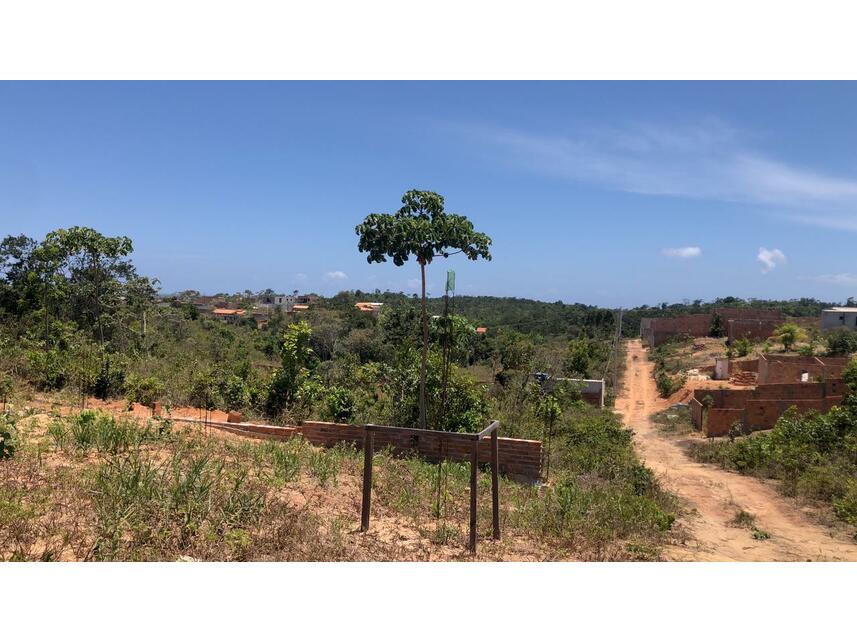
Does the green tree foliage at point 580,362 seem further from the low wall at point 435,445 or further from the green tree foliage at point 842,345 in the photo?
the low wall at point 435,445

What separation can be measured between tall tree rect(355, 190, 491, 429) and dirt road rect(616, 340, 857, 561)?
13.6ft

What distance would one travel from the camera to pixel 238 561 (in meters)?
3.72

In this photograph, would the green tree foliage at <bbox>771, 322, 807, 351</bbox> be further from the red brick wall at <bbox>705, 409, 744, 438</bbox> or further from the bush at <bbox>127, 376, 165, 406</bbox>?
the bush at <bbox>127, 376, 165, 406</bbox>

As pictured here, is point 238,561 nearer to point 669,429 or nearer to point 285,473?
point 285,473

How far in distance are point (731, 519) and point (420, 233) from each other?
574 centimetres

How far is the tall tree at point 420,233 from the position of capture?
23.7ft

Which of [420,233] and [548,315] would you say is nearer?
[420,233]

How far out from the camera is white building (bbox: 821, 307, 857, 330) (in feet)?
114

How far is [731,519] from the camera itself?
7777mm

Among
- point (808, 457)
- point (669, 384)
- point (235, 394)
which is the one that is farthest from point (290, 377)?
point (669, 384)

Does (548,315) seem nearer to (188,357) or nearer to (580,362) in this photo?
(580,362)

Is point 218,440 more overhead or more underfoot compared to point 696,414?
more overhead

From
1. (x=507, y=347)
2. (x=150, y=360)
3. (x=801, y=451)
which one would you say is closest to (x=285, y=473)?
(x=150, y=360)

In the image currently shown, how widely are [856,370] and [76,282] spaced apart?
2029cm
